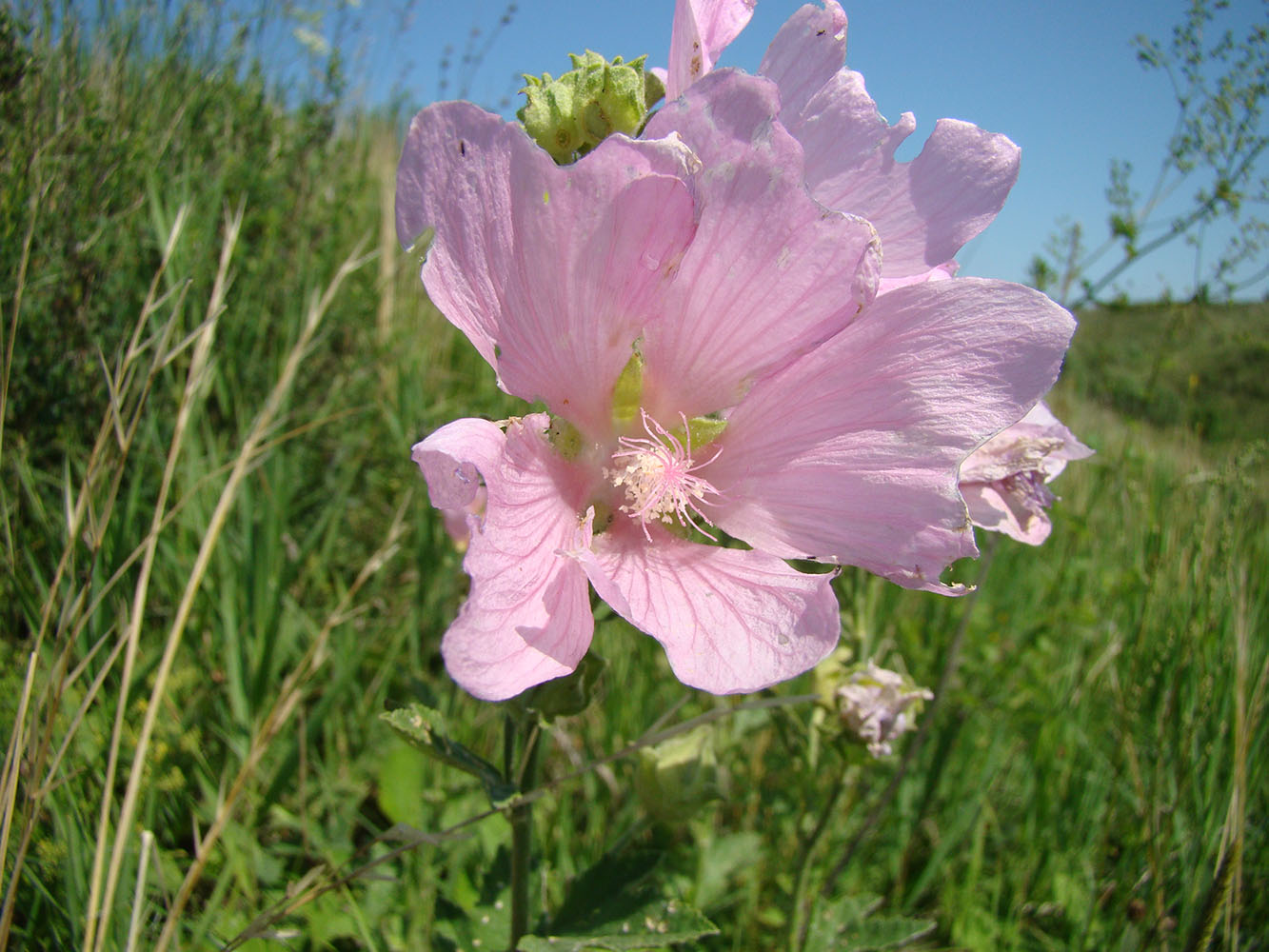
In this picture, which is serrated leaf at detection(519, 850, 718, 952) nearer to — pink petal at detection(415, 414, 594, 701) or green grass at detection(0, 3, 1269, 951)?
green grass at detection(0, 3, 1269, 951)

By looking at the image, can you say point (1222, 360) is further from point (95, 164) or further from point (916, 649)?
point (95, 164)

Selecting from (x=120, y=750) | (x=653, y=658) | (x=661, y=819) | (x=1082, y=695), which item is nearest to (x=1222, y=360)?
(x=1082, y=695)

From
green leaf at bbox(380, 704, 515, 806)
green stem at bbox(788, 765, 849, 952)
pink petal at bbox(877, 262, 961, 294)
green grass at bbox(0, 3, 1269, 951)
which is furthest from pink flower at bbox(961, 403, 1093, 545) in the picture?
green leaf at bbox(380, 704, 515, 806)

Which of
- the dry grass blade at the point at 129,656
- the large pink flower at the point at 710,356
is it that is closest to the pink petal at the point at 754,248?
the large pink flower at the point at 710,356

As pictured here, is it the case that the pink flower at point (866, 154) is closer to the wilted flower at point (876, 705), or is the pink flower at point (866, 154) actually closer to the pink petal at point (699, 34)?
the pink petal at point (699, 34)

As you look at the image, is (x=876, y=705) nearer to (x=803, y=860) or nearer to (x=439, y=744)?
(x=803, y=860)

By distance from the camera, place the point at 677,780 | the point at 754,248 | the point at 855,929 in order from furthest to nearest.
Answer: the point at 855,929, the point at 677,780, the point at 754,248

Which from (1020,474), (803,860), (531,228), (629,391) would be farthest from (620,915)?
(531,228)
